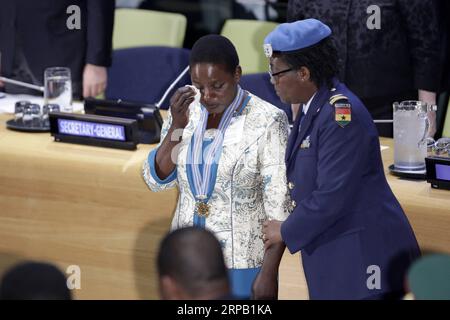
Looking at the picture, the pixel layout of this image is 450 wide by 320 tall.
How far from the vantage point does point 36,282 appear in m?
2.13

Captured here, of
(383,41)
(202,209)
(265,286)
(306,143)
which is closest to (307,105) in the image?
(306,143)

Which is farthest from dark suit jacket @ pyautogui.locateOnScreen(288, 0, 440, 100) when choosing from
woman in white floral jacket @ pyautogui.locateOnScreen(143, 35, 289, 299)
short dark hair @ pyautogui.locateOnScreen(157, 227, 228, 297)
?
short dark hair @ pyautogui.locateOnScreen(157, 227, 228, 297)

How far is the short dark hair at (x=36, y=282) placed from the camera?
2.13 m

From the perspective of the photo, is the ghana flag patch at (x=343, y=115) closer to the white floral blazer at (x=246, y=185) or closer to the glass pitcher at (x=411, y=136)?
the white floral blazer at (x=246, y=185)

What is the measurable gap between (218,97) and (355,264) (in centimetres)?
69

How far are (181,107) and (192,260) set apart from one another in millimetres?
1372

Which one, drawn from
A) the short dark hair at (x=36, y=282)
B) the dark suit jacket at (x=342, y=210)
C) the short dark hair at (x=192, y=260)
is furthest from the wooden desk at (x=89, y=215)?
the short dark hair at (x=36, y=282)

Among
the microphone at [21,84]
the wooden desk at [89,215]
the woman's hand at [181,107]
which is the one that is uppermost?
the woman's hand at [181,107]

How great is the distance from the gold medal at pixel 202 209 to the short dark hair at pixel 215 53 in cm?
41

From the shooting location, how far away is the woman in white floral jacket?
11.5ft

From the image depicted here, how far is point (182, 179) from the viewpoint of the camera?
3.59 metres
